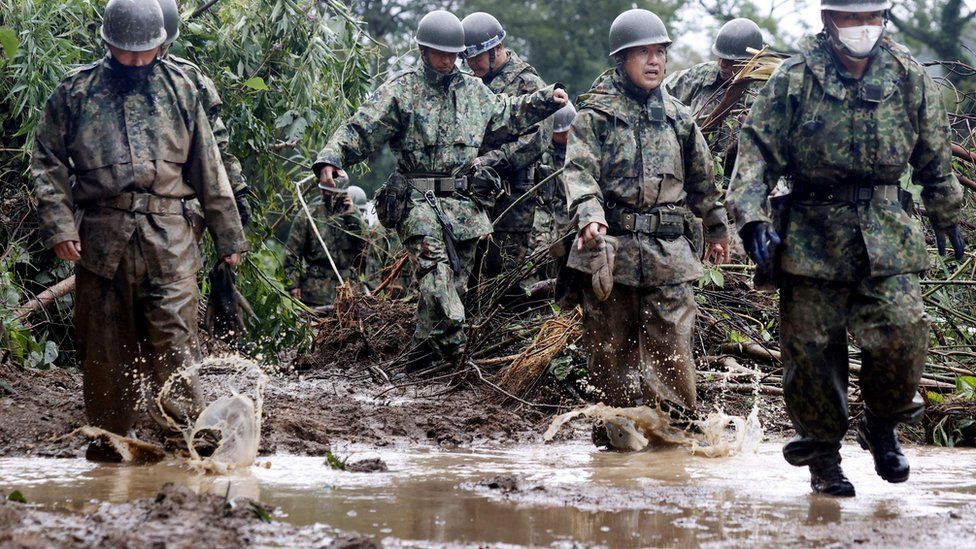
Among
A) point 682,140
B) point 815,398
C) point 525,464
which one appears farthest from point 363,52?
point 815,398

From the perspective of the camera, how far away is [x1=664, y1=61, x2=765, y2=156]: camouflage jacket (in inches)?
338

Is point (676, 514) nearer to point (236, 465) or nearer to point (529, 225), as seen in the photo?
point (236, 465)

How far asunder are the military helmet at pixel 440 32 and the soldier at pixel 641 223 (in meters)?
2.18

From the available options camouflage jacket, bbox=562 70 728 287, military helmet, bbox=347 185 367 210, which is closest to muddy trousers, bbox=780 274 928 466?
camouflage jacket, bbox=562 70 728 287

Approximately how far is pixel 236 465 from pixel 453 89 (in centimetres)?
394

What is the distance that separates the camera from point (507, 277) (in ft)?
29.4

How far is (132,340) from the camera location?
6.09 metres

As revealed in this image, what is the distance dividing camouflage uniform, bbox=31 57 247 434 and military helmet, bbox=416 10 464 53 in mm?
2810

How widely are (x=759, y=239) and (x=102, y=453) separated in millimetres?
3211

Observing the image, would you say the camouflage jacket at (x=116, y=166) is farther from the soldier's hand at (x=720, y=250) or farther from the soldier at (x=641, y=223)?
the soldier's hand at (x=720, y=250)

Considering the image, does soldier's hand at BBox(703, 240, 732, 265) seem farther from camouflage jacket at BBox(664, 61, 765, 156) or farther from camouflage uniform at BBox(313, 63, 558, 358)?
camouflage uniform at BBox(313, 63, 558, 358)

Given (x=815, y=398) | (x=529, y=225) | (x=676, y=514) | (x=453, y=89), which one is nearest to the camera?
(x=676, y=514)

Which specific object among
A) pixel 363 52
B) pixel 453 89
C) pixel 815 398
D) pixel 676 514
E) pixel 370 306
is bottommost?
pixel 676 514

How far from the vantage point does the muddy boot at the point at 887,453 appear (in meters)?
5.06
